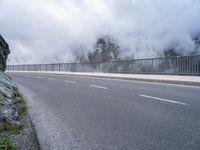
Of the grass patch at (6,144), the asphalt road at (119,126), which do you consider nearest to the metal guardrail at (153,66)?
the asphalt road at (119,126)

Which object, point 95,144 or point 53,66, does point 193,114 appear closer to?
point 95,144

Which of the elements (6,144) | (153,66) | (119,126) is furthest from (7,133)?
(153,66)

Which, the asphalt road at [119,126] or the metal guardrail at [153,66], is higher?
the metal guardrail at [153,66]

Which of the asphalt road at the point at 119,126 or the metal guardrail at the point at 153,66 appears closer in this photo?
the asphalt road at the point at 119,126

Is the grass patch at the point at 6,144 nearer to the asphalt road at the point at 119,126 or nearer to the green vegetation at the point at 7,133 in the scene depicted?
the green vegetation at the point at 7,133

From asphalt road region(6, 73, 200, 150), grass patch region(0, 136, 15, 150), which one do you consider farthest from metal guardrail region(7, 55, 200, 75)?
grass patch region(0, 136, 15, 150)

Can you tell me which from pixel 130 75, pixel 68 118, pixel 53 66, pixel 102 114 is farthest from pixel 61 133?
pixel 53 66

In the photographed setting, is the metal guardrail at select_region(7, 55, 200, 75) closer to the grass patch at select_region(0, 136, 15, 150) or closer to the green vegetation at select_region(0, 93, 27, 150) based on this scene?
the green vegetation at select_region(0, 93, 27, 150)

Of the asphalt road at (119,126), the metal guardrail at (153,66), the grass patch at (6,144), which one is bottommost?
the grass patch at (6,144)

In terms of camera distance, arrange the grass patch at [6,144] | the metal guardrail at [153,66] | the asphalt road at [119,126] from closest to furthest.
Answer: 1. the grass patch at [6,144]
2. the asphalt road at [119,126]
3. the metal guardrail at [153,66]

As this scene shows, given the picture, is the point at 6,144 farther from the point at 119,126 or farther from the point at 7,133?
the point at 119,126


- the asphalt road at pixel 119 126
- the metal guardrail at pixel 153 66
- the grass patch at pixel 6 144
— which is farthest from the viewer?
the metal guardrail at pixel 153 66

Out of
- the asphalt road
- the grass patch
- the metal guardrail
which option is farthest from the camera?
the metal guardrail

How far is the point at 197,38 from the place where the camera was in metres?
47.7
